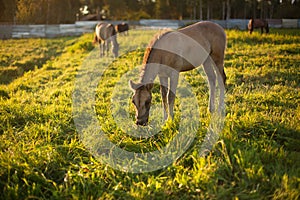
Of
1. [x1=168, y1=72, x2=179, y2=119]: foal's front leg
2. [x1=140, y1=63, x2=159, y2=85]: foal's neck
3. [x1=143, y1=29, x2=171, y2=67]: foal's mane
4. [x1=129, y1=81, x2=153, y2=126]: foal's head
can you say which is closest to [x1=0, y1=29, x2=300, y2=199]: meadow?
[x1=168, y1=72, x2=179, y2=119]: foal's front leg

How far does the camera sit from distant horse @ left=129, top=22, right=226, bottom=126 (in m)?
3.96

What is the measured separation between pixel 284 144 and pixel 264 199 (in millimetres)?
1188

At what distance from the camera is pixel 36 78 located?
9016 mm

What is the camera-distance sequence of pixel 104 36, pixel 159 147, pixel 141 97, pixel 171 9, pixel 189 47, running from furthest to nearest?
pixel 171 9, pixel 104 36, pixel 189 47, pixel 141 97, pixel 159 147

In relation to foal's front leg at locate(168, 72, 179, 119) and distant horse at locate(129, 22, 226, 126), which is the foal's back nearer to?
distant horse at locate(129, 22, 226, 126)

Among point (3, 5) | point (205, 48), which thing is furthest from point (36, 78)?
point (3, 5)

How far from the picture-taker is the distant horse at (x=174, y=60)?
13.0 feet

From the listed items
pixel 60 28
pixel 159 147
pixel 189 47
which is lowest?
pixel 159 147

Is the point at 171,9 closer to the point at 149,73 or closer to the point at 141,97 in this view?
the point at 149,73

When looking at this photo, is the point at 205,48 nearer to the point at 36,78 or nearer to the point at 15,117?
the point at 15,117

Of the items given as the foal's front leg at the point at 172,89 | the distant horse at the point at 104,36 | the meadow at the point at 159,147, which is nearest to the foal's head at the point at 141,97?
the meadow at the point at 159,147

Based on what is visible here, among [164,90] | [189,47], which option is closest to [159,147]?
[164,90]

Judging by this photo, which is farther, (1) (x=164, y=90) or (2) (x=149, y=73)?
(1) (x=164, y=90)

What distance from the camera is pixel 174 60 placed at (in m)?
4.41
